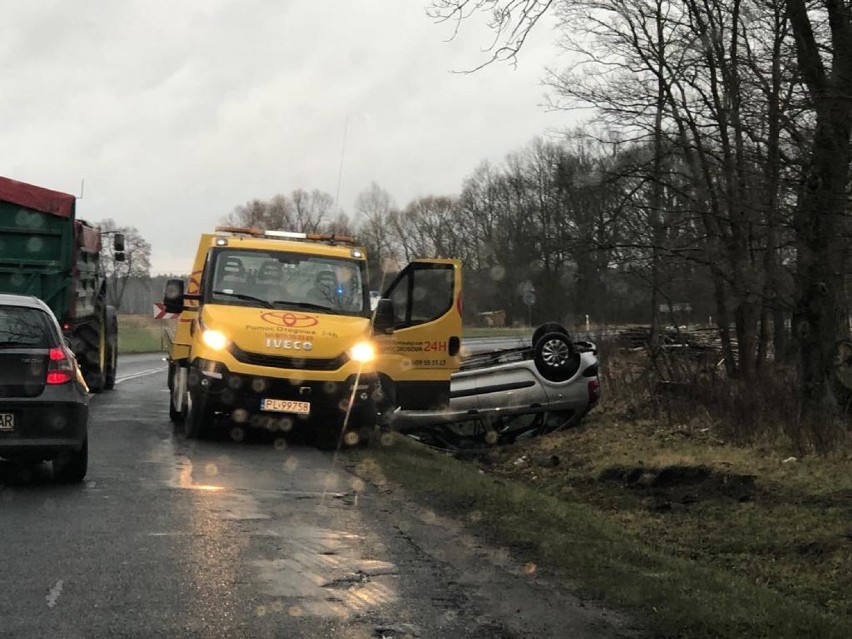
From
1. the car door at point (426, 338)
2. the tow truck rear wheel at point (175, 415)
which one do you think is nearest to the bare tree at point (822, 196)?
the car door at point (426, 338)

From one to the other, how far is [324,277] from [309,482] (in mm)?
3900

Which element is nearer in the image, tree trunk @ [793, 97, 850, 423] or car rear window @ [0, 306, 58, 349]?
car rear window @ [0, 306, 58, 349]

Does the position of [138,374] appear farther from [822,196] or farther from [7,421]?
[822,196]

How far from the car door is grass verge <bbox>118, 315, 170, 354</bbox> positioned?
105 ft

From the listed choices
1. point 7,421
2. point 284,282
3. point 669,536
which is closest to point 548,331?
point 284,282

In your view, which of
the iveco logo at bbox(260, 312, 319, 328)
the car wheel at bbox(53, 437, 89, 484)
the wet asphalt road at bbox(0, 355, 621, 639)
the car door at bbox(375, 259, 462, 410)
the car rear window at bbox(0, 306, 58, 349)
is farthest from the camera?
the car door at bbox(375, 259, 462, 410)

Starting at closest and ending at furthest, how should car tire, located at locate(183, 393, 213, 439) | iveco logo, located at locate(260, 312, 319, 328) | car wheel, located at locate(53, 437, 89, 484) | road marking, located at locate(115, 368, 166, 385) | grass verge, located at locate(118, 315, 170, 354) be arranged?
car wheel, located at locate(53, 437, 89, 484), car tire, located at locate(183, 393, 213, 439), iveco logo, located at locate(260, 312, 319, 328), road marking, located at locate(115, 368, 166, 385), grass verge, located at locate(118, 315, 170, 354)

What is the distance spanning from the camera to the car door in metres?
13.9

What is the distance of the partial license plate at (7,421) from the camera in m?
8.25

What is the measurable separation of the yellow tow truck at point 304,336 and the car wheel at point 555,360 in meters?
2.09

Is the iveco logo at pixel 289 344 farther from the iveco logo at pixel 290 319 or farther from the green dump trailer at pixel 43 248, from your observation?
the green dump trailer at pixel 43 248

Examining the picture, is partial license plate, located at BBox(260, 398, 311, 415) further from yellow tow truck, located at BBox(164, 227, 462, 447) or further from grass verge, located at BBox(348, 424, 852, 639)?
grass verge, located at BBox(348, 424, 852, 639)

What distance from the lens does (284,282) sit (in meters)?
12.8

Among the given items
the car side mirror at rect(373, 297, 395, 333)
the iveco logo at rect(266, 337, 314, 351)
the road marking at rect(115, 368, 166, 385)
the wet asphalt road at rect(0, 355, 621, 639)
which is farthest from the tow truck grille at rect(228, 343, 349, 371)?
the road marking at rect(115, 368, 166, 385)
